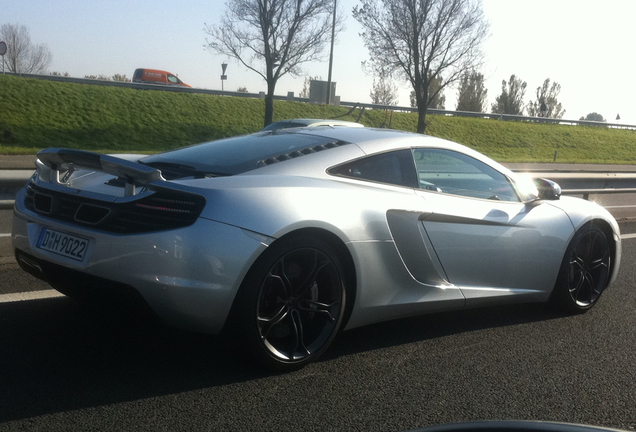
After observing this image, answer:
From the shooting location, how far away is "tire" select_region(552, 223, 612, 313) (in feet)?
16.5

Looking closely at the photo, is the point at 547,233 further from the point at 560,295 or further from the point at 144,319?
the point at 144,319

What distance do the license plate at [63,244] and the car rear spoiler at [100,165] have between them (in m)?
0.32

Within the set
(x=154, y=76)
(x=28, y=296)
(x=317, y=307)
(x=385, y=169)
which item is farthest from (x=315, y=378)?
(x=154, y=76)

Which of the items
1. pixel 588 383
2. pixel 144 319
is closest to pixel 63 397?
pixel 144 319

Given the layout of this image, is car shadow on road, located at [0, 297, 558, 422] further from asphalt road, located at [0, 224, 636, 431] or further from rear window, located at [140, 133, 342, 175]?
rear window, located at [140, 133, 342, 175]

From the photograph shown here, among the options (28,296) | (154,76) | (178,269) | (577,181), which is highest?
(154,76)

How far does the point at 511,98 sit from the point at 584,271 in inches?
3071

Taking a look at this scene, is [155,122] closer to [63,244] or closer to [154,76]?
[154,76]

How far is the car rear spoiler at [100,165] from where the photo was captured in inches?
133

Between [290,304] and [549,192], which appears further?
[549,192]

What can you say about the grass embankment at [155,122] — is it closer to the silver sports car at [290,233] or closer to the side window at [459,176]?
the silver sports car at [290,233]

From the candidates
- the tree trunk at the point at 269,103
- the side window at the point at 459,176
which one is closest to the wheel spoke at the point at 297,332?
the side window at the point at 459,176

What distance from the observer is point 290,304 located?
365 centimetres

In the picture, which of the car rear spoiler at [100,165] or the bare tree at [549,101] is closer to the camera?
the car rear spoiler at [100,165]
